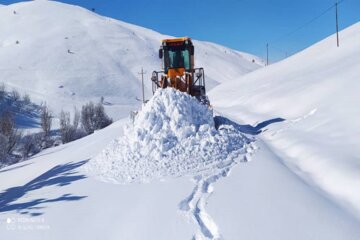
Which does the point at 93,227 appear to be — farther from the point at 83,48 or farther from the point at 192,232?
the point at 83,48

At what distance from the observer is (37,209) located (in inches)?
233

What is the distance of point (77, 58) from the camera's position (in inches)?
2815

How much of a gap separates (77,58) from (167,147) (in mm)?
68260

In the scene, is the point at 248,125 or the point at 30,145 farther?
the point at 30,145

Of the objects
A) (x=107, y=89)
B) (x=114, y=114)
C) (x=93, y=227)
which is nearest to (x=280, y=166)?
(x=93, y=227)

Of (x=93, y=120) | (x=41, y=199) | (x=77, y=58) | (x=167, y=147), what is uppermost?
(x=77, y=58)

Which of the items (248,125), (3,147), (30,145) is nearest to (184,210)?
(248,125)

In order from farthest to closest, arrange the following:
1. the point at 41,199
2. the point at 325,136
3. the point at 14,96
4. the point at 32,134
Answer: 1. the point at 14,96
2. the point at 32,134
3. the point at 325,136
4. the point at 41,199

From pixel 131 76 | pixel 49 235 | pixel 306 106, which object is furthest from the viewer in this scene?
pixel 131 76

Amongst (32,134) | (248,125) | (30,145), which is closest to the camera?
(248,125)

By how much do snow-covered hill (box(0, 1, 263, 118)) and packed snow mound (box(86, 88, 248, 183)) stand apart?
125 ft

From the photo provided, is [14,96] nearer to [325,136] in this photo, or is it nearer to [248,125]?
[248,125]

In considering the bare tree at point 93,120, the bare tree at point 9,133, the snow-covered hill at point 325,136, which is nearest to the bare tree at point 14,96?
the bare tree at point 93,120

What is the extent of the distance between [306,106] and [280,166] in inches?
267
